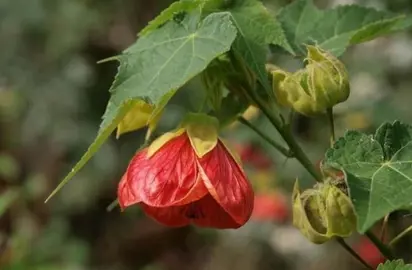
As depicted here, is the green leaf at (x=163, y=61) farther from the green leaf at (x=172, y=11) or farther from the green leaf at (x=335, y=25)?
the green leaf at (x=335, y=25)

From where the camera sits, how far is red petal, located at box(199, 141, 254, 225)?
0.94 m

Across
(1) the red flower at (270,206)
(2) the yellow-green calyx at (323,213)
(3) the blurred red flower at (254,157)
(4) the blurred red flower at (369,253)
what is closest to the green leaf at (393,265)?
(2) the yellow-green calyx at (323,213)

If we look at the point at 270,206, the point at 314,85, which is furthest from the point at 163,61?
the point at 270,206

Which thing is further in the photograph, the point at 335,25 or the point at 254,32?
the point at 335,25

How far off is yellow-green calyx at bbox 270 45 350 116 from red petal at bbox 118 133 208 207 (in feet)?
0.44

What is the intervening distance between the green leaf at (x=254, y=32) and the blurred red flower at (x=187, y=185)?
11 centimetres

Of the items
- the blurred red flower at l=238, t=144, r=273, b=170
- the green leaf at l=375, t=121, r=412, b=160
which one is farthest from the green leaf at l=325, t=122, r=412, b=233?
the blurred red flower at l=238, t=144, r=273, b=170

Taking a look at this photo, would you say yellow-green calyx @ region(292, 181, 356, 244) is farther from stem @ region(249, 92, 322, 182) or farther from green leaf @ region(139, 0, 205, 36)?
green leaf @ region(139, 0, 205, 36)

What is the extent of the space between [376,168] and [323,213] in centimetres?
10

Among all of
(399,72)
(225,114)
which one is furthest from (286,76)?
(399,72)

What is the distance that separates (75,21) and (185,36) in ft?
8.71

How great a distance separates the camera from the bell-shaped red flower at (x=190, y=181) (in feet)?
3.10

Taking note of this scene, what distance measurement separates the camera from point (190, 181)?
0.95m

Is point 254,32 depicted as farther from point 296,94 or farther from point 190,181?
point 190,181
